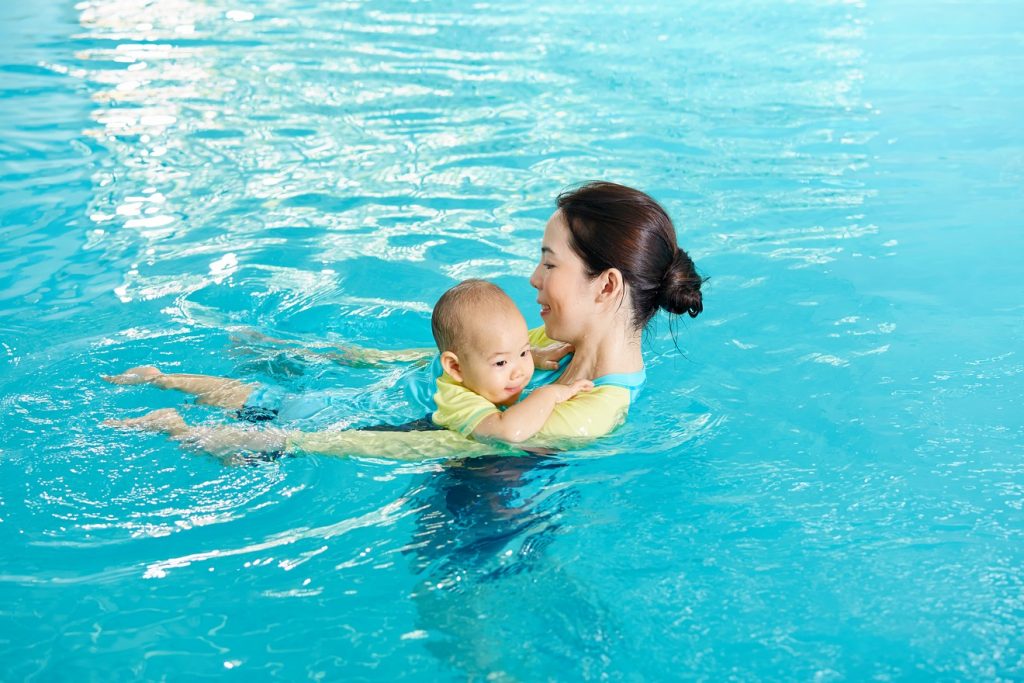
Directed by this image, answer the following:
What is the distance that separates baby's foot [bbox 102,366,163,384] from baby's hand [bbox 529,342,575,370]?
5.13 feet

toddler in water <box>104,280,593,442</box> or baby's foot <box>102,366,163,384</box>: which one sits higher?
toddler in water <box>104,280,593,442</box>

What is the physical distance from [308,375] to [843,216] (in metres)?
3.39

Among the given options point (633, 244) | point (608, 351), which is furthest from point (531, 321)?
point (633, 244)

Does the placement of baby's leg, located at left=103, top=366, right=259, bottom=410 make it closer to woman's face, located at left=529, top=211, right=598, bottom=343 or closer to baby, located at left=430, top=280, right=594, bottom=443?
baby, located at left=430, top=280, right=594, bottom=443

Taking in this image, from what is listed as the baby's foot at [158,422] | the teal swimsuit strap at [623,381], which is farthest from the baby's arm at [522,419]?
the baby's foot at [158,422]

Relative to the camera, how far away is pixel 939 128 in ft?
24.8

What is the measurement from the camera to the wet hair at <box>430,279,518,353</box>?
327 centimetres

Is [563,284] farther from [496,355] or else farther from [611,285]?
[496,355]

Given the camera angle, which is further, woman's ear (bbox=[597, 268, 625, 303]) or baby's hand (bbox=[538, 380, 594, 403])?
woman's ear (bbox=[597, 268, 625, 303])

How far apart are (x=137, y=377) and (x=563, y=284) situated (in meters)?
1.88

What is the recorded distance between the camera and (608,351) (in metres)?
3.51

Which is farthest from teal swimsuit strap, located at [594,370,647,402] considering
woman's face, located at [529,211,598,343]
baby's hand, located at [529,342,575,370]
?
baby's hand, located at [529,342,575,370]

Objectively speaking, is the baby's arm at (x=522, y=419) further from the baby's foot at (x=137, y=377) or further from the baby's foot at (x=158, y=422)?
the baby's foot at (x=137, y=377)

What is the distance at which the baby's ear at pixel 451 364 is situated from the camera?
10.9ft
